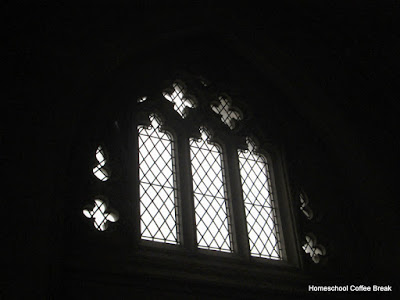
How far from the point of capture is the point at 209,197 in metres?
5.07

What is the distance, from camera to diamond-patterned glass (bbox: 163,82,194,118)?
18.0 feet

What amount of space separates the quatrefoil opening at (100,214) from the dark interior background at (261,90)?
0.36 meters

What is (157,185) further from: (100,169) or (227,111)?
(227,111)

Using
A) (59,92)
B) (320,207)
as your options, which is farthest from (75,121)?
(320,207)

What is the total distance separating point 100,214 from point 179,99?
1.66 meters

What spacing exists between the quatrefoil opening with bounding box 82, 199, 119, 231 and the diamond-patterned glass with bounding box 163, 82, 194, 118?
1389 mm

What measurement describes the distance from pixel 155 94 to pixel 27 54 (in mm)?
1307

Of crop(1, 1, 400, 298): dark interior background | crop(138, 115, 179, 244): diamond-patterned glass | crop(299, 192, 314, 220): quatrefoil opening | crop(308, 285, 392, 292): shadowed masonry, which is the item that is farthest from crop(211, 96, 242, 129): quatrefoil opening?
crop(308, 285, 392, 292): shadowed masonry

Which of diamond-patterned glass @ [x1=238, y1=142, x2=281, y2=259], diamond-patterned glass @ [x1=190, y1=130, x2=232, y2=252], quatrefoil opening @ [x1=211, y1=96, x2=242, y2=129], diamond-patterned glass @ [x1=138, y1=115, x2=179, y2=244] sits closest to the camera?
diamond-patterned glass @ [x1=138, y1=115, x2=179, y2=244]

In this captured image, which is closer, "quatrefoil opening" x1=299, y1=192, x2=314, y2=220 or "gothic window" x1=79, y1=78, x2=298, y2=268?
"gothic window" x1=79, y1=78, x2=298, y2=268

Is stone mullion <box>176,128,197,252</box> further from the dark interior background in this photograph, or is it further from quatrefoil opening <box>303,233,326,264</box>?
quatrefoil opening <box>303,233,326,264</box>

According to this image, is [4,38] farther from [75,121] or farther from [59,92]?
[75,121]

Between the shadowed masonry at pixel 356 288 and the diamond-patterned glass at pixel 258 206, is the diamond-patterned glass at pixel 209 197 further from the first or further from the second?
the shadowed masonry at pixel 356 288

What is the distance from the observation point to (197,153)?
530 cm
